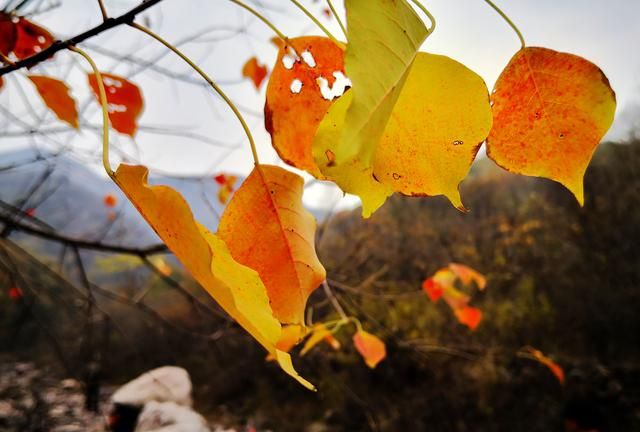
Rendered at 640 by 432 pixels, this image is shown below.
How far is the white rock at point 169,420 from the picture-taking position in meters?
2.53

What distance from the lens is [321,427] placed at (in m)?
3.52

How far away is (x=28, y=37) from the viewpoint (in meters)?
0.51

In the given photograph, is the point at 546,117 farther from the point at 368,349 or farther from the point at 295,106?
the point at 368,349

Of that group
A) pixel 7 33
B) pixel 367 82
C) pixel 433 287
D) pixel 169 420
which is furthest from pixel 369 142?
pixel 169 420

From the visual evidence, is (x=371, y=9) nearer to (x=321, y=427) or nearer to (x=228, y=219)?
(x=228, y=219)

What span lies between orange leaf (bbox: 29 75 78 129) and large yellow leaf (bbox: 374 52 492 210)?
1.51 ft

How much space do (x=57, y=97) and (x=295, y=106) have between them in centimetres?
45

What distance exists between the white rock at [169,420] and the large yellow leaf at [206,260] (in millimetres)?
2751

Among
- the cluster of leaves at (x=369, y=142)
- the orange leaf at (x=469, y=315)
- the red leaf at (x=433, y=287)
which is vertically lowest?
the orange leaf at (x=469, y=315)

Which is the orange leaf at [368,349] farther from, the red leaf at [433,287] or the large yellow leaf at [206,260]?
the large yellow leaf at [206,260]

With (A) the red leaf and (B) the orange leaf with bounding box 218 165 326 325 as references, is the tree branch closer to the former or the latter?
(B) the orange leaf with bounding box 218 165 326 325

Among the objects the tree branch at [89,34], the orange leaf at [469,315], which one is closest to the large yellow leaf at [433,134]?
the tree branch at [89,34]

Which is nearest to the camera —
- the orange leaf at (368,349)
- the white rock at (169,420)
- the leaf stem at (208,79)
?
the leaf stem at (208,79)

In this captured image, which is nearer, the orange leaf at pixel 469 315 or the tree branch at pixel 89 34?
the tree branch at pixel 89 34
